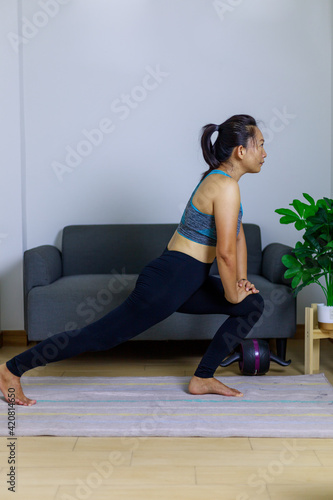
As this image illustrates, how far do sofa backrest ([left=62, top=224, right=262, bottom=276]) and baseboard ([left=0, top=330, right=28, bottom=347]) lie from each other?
1.54 feet

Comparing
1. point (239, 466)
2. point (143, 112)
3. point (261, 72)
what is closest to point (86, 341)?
point (239, 466)

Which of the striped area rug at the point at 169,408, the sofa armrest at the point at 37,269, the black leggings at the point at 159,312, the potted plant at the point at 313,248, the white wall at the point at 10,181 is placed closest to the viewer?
the striped area rug at the point at 169,408

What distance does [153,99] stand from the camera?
11.9 feet

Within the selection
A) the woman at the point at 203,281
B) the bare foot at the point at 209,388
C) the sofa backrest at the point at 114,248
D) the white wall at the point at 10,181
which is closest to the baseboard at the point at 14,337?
the white wall at the point at 10,181

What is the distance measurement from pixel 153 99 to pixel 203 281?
1.78m

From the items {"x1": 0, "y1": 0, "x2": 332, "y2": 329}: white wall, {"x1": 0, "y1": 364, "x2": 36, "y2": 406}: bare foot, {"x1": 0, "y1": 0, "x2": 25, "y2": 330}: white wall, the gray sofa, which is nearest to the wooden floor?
{"x1": 0, "y1": 364, "x2": 36, "y2": 406}: bare foot

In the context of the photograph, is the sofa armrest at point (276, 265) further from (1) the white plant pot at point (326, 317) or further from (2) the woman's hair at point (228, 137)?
(2) the woman's hair at point (228, 137)

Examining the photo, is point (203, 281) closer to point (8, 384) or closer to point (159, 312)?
point (159, 312)

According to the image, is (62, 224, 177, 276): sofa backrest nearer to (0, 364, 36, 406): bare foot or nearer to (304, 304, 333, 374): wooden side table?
(304, 304, 333, 374): wooden side table

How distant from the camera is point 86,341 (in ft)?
6.94

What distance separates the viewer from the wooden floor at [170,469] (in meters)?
1.52

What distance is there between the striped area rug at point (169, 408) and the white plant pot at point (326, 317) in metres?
0.25

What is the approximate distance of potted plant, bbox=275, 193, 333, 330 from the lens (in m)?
2.62

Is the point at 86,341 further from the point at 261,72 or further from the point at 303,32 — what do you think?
the point at 303,32
